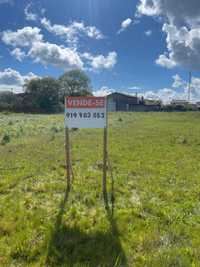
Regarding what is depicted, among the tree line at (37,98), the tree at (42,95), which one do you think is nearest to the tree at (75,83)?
the tree line at (37,98)

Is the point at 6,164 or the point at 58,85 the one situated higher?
the point at 58,85

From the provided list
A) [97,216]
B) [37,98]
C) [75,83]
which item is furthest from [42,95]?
[97,216]

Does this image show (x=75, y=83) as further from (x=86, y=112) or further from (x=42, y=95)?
(x=86, y=112)

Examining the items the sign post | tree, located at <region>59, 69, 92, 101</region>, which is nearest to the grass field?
the sign post

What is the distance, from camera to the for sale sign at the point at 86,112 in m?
4.49

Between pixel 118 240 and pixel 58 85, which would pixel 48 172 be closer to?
pixel 118 240

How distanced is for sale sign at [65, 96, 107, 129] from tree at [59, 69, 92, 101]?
1973 inches

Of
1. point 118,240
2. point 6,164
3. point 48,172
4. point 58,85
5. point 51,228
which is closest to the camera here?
point 118,240

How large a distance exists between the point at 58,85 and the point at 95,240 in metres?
48.6

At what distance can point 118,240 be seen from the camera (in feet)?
10.2

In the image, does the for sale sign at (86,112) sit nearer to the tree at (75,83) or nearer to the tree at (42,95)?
the tree at (42,95)

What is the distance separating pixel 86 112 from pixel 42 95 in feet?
142

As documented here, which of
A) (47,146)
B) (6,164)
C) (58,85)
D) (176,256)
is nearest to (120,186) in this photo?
(176,256)

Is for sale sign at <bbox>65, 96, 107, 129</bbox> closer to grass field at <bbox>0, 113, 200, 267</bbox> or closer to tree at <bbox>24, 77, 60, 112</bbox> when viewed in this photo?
grass field at <bbox>0, 113, 200, 267</bbox>
